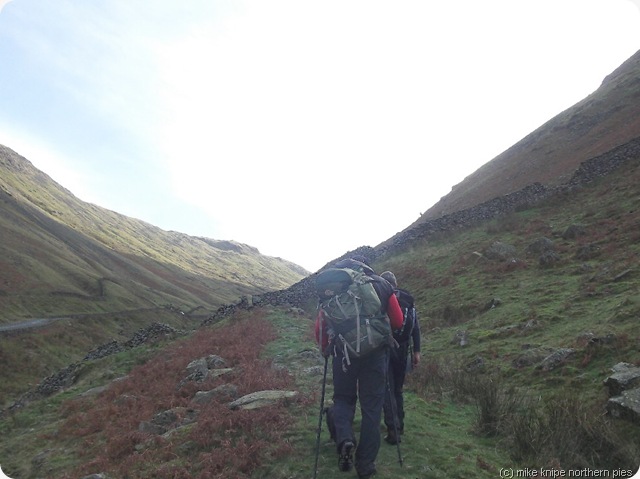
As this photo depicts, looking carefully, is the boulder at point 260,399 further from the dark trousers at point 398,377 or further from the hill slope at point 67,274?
the hill slope at point 67,274

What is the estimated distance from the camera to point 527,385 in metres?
9.69

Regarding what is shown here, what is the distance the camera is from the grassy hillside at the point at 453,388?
6699 millimetres

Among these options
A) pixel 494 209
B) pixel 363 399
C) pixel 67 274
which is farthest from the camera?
pixel 67 274

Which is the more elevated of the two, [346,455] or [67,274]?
[67,274]

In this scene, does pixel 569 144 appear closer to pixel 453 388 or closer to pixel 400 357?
pixel 453 388

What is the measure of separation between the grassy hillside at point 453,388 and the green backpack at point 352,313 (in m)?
1.87

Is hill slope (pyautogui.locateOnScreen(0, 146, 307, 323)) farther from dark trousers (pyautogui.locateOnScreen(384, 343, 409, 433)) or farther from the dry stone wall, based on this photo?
dark trousers (pyautogui.locateOnScreen(384, 343, 409, 433))

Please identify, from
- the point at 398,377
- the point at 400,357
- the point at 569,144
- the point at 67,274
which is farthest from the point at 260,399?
the point at 67,274

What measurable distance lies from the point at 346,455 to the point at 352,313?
6.62ft

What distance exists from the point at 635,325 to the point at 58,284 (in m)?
86.2

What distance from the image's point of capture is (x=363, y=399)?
634 centimetres

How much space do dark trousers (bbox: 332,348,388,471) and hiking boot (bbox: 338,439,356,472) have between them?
0.07 m

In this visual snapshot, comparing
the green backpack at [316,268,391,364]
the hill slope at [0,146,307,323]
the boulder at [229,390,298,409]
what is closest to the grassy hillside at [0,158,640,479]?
the boulder at [229,390,298,409]

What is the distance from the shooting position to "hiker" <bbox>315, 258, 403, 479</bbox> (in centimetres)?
605
